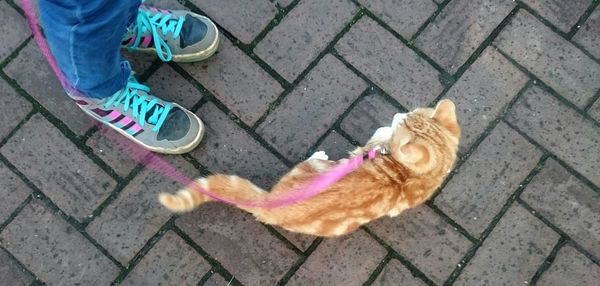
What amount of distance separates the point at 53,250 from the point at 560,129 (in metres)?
2.54

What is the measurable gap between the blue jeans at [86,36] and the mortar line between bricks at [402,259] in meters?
1.39

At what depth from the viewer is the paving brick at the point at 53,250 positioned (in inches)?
Result: 108

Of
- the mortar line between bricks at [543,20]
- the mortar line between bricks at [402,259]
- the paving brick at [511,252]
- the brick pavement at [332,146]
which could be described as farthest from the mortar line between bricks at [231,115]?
the mortar line between bricks at [543,20]

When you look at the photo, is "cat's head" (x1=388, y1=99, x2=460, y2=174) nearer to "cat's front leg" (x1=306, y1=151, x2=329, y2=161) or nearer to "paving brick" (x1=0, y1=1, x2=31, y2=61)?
"cat's front leg" (x1=306, y1=151, x2=329, y2=161)

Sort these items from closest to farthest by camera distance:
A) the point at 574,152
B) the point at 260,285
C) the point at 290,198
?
1. the point at 290,198
2. the point at 260,285
3. the point at 574,152

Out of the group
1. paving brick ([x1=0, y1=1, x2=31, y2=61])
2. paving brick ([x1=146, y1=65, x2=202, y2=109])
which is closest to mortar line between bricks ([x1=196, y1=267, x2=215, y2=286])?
paving brick ([x1=146, y1=65, x2=202, y2=109])

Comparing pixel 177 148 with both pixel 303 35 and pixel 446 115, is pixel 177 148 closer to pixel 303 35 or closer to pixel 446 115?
pixel 303 35

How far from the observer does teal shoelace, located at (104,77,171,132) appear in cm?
279

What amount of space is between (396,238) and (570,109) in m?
1.12

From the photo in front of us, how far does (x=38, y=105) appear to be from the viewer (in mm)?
2924

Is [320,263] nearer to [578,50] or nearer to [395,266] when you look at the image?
[395,266]

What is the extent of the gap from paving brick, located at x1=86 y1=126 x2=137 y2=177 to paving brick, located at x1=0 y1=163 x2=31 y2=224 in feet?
1.21

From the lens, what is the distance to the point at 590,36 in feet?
10.2

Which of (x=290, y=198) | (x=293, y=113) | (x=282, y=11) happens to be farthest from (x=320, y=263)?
(x=282, y=11)
